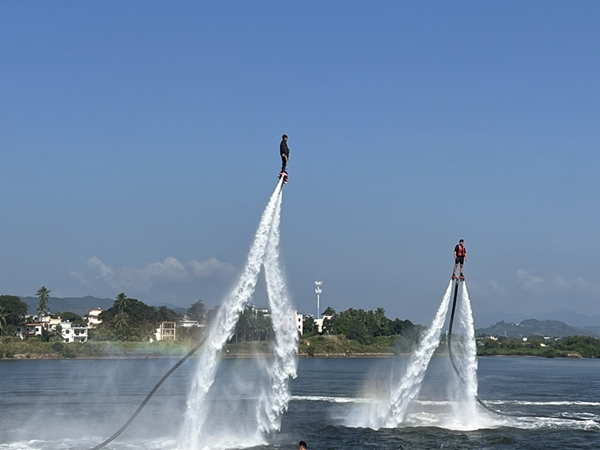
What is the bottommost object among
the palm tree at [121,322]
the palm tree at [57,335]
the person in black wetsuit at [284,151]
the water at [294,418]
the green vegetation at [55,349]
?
the water at [294,418]

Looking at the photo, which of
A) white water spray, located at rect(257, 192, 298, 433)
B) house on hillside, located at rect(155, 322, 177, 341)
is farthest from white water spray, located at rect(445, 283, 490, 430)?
house on hillside, located at rect(155, 322, 177, 341)

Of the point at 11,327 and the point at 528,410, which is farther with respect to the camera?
the point at 11,327

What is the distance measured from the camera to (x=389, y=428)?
52031 millimetres

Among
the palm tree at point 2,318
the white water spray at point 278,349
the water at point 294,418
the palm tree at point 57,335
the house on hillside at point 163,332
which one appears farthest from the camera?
the palm tree at point 2,318

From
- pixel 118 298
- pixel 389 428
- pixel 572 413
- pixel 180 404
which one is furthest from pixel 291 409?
pixel 118 298

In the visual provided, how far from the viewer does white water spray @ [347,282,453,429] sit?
47.7 m

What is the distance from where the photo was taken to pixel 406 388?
50156mm

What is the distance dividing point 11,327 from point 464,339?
551 feet

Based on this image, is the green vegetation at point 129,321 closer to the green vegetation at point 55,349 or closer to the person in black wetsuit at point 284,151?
the green vegetation at point 55,349

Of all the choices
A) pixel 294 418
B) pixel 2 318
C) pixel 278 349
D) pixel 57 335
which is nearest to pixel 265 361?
pixel 278 349

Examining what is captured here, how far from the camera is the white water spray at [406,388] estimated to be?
4767 cm

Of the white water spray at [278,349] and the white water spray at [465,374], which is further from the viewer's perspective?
the white water spray at [465,374]

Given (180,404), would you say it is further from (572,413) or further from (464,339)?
(572,413)

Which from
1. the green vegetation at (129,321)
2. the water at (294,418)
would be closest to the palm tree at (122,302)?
the green vegetation at (129,321)
